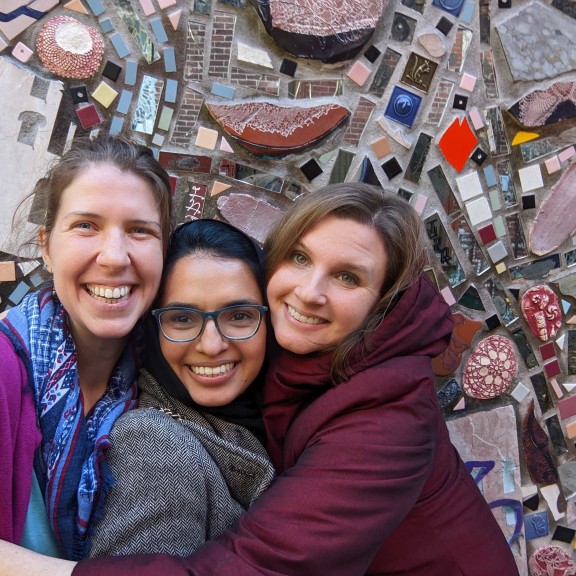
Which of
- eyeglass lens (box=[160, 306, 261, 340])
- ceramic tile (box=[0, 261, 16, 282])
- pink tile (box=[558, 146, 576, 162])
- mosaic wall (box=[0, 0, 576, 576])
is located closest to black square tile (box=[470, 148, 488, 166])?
mosaic wall (box=[0, 0, 576, 576])

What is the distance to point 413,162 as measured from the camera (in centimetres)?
286

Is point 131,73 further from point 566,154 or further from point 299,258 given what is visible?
point 566,154

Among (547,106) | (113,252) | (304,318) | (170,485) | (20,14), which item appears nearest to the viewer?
(170,485)

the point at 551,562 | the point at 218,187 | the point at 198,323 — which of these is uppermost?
the point at 218,187

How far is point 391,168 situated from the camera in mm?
2838

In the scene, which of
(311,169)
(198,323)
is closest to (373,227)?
(198,323)

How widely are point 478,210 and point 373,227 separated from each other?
1.04m

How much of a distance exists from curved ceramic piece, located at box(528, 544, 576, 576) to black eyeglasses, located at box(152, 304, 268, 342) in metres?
2.02

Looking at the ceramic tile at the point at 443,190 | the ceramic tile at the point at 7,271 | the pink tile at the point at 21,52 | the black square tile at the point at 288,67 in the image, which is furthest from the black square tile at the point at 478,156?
the ceramic tile at the point at 7,271

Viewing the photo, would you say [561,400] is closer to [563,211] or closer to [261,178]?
[563,211]

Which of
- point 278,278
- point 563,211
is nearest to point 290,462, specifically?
point 278,278

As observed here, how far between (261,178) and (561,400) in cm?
170

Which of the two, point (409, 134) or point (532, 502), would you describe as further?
point (532, 502)

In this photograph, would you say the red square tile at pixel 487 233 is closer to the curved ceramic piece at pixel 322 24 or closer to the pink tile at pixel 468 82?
the pink tile at pixel 468 82
